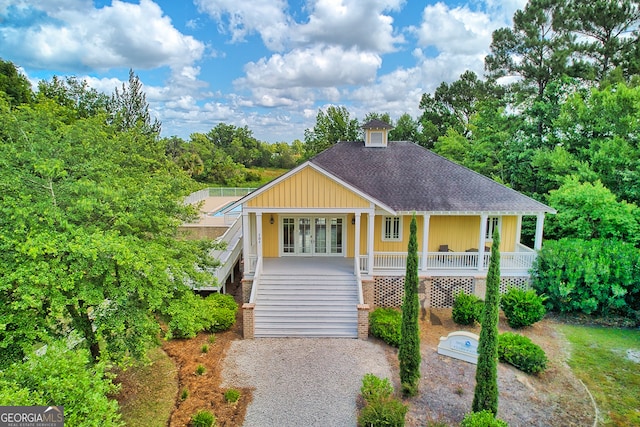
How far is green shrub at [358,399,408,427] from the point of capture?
844cm

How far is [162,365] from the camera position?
1152 cm

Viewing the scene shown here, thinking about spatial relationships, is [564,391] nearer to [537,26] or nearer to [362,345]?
[362,345]

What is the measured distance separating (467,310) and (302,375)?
22.3ft

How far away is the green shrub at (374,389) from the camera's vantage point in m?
9.45

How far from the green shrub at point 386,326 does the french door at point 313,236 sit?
186 inches

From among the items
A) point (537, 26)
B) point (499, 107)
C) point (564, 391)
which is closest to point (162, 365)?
point (564, 391)

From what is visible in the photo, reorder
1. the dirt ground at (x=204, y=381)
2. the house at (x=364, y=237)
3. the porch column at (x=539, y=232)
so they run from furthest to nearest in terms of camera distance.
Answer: the porch column at (x=539, y=232) → the house at (x=364, y=237) → the dirt ground at (x=204, y=381)

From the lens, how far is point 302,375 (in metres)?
11.0

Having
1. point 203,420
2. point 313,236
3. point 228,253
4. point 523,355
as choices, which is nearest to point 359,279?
point 313,236

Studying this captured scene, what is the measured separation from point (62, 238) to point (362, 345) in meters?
9.30

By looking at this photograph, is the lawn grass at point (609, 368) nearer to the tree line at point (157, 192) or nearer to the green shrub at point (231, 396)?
the tree line at point (157, 192)

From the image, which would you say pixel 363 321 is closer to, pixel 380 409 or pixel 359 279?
pixel 359 279

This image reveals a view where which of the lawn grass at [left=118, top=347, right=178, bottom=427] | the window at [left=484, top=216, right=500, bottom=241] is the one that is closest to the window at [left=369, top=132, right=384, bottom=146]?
the window at [left=484, top=216, right=500, bottom=241]

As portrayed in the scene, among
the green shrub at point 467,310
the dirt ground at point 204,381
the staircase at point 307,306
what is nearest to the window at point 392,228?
the staircase at point 307,306
